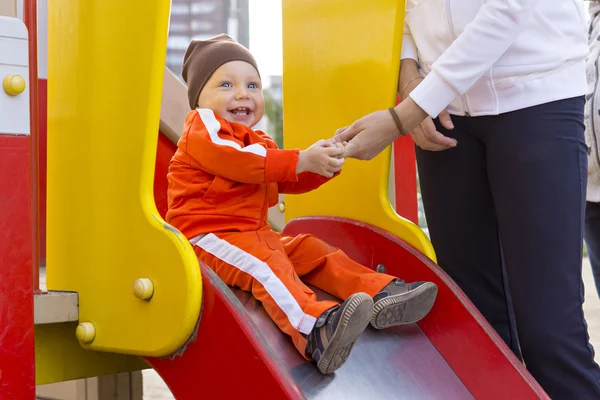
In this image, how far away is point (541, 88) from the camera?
124 centimetres

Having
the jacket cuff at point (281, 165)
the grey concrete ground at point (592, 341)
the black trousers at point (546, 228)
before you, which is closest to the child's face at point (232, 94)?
the jacket cuff at point (281, 165)

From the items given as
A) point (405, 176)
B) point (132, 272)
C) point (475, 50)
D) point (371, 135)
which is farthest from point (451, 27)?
point (405, 176)

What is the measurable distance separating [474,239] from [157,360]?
618mm

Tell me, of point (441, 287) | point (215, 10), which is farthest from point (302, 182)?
point (215, 10)

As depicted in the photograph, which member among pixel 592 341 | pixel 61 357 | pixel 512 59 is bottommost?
pixel 592 341

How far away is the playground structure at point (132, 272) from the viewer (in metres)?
1.04

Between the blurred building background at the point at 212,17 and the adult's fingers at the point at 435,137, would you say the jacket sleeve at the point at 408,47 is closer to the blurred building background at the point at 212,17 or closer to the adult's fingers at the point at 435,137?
the adult's fingers at the point at 435,137

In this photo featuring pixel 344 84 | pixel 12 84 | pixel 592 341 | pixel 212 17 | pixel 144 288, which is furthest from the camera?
pixel 212 17

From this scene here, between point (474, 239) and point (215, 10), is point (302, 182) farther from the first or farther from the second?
point (215, 10)

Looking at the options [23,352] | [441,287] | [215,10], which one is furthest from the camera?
[215,10]

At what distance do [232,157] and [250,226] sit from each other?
5.7 inches

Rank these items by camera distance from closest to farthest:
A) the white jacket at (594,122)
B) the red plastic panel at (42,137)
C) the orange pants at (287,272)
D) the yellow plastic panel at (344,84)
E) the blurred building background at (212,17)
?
the orange pants at (287,272), the yellow plastic panel at (344,84), the white jacket at (594,122), the red plastic panel at (42,137), the blurred building background at (212,17)

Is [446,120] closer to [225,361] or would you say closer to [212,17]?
[225,361]

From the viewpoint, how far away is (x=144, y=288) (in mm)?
1128
